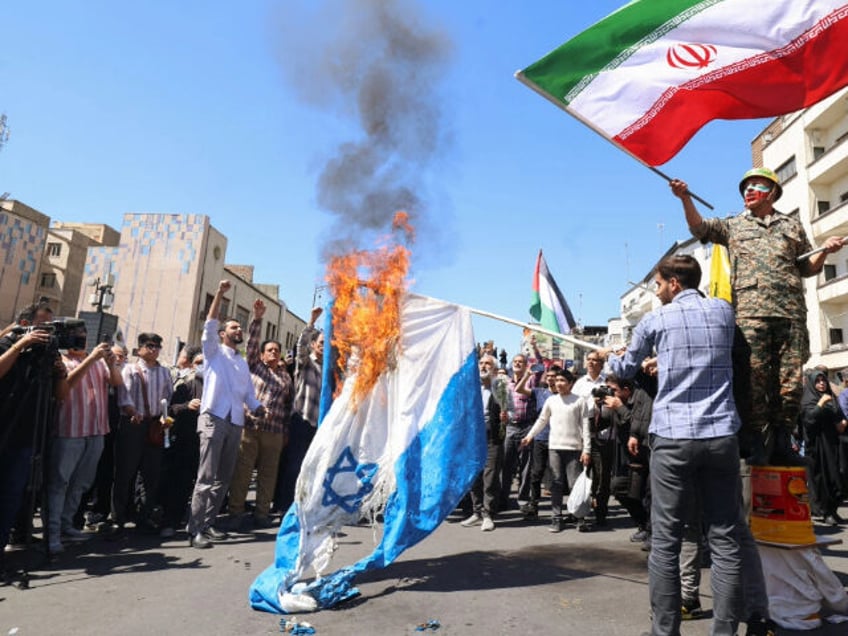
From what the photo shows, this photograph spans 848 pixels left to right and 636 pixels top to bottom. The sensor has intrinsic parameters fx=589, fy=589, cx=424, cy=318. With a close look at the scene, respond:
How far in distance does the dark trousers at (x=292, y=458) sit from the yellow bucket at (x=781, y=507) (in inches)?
217

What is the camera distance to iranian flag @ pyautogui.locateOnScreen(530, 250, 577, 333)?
45.0 feet

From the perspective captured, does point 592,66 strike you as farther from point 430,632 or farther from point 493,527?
point 493,527

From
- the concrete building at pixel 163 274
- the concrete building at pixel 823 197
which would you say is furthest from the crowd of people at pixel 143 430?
the concrete building at pixel 163 274

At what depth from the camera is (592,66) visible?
468cm

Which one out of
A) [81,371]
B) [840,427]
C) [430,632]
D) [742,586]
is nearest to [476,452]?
[430,632]

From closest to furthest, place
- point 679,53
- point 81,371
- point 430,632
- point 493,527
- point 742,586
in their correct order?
point 742,586 < point 430,632 < point 679,53 < point 81,371 < point 493,527

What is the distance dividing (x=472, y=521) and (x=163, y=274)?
4200 centimetres

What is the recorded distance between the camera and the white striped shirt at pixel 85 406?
5.83 metres

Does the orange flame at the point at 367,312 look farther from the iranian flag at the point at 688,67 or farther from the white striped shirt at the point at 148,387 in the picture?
the white striped shirt at the point at 148,387

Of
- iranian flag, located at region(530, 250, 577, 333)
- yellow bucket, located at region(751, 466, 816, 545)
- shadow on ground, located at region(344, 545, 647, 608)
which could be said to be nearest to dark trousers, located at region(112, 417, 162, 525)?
shadow on ground, located at region(344, 545, 647, 608)

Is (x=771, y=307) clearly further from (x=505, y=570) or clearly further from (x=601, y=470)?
(x=601, y=470)

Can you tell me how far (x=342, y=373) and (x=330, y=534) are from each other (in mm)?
1283

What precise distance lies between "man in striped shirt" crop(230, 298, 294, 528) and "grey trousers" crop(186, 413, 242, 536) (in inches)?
33.9

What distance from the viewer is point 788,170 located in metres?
30.7
